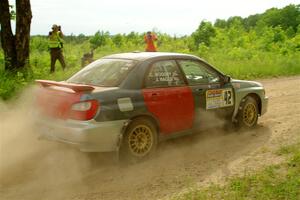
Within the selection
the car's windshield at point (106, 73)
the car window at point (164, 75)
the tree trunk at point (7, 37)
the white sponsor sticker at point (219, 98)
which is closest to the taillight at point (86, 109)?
the car's windshield at point (106, 73)

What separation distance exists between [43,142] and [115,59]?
179cm

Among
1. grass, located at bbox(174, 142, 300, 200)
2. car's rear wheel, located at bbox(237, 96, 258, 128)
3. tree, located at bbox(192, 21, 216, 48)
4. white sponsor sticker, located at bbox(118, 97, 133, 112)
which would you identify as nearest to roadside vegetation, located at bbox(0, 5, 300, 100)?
tree, located at bbox(192, 21, 216, 48)

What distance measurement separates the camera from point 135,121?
6.19m

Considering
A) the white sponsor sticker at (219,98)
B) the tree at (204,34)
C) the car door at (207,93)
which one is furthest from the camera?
the tree at (204,34)

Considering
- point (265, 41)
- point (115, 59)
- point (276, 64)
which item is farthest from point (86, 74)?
point (265, 41)

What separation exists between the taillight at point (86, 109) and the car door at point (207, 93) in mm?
1858

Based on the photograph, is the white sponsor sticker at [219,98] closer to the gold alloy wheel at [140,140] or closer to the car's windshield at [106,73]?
the gold alloy wheel at [140,140]

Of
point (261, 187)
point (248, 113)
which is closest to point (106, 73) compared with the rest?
point (261, 187)

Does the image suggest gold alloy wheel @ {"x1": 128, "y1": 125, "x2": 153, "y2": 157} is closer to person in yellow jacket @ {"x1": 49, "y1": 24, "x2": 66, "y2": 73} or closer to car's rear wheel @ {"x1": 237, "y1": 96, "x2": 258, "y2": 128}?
car's rear wheel @ {"x1": 237, "y1": 96, "x2": 258, "y2": 128}

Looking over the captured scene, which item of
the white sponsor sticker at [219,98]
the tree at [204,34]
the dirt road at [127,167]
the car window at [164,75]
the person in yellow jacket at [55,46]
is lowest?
the dirt road at [127,167]

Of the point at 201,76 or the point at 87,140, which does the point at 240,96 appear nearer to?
the point at 201,76

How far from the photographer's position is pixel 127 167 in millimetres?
6109

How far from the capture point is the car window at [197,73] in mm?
7086

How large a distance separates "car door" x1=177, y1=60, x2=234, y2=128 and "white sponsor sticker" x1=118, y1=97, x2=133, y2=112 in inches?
52.5
